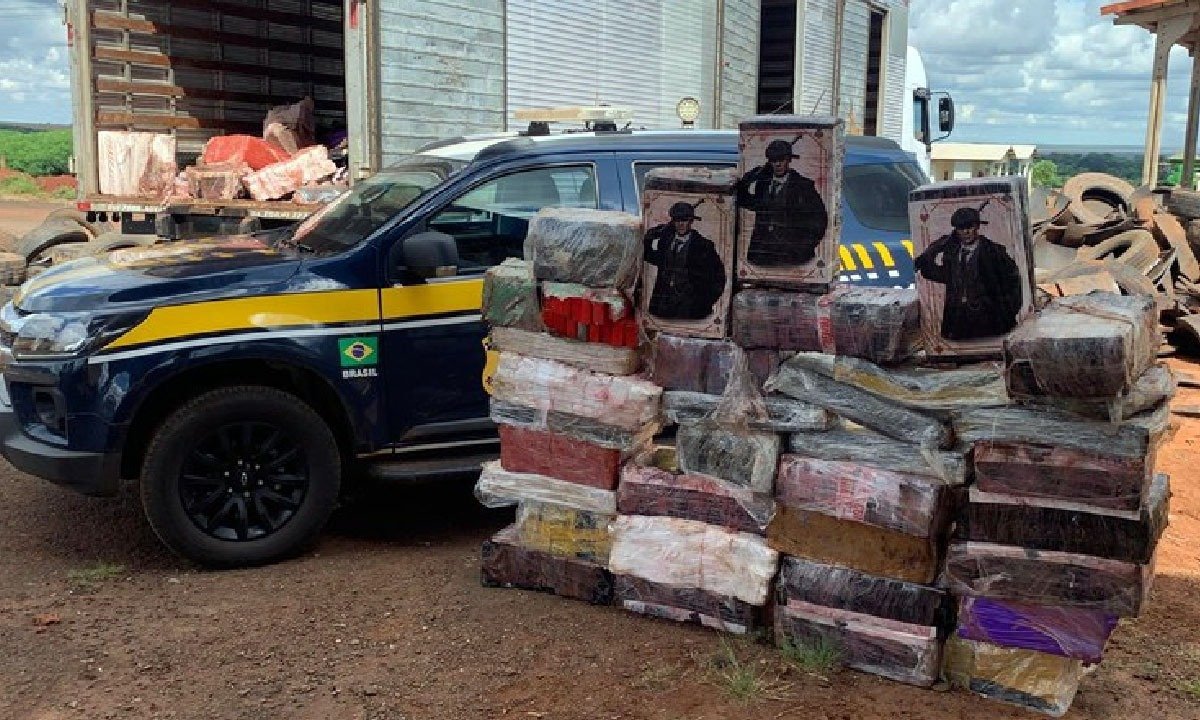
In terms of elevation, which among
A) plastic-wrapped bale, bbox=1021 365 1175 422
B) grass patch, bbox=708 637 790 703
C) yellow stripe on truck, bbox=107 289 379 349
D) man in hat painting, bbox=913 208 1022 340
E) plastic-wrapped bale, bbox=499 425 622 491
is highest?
man in hat painting, bbox=913 208 1022 340

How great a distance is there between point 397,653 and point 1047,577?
225 cm

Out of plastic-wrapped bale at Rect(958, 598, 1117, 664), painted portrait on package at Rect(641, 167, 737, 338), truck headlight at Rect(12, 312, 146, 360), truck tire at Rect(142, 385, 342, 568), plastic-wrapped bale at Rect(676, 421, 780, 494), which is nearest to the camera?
plastic-wrapped bale at Rect(958, 598, 1117, 664)

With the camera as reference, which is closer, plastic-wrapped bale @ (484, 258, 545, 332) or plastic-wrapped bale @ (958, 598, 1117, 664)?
plastic-wrapped bale @ (958, 598, 1117, 664)

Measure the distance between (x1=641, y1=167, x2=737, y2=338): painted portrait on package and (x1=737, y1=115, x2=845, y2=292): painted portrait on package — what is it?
7 centimetres

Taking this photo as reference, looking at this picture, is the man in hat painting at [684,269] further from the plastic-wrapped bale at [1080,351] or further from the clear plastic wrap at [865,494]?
the plastic-wrapped bale at [1080,351]

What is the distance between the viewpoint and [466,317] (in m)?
5.14

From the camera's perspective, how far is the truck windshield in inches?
207

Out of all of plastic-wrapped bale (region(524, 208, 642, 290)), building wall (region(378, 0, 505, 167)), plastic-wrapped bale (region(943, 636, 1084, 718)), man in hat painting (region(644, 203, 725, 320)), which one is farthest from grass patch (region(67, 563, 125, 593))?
building wall (region(378, 0, 505, 167))

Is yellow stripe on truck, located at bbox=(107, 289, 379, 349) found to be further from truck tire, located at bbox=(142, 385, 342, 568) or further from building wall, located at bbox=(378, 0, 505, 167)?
building wall, located at bbox=(378, 0, 505, 167)

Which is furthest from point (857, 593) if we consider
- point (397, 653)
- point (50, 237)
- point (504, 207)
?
point (50, 237)

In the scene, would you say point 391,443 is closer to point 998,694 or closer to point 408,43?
point 998,694

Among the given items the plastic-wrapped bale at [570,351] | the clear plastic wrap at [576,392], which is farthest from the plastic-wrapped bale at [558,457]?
the plastic-wrapped bale at [570,351]

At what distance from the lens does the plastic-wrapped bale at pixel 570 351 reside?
4145 millimetres

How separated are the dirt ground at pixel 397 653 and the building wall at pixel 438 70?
4.62m
